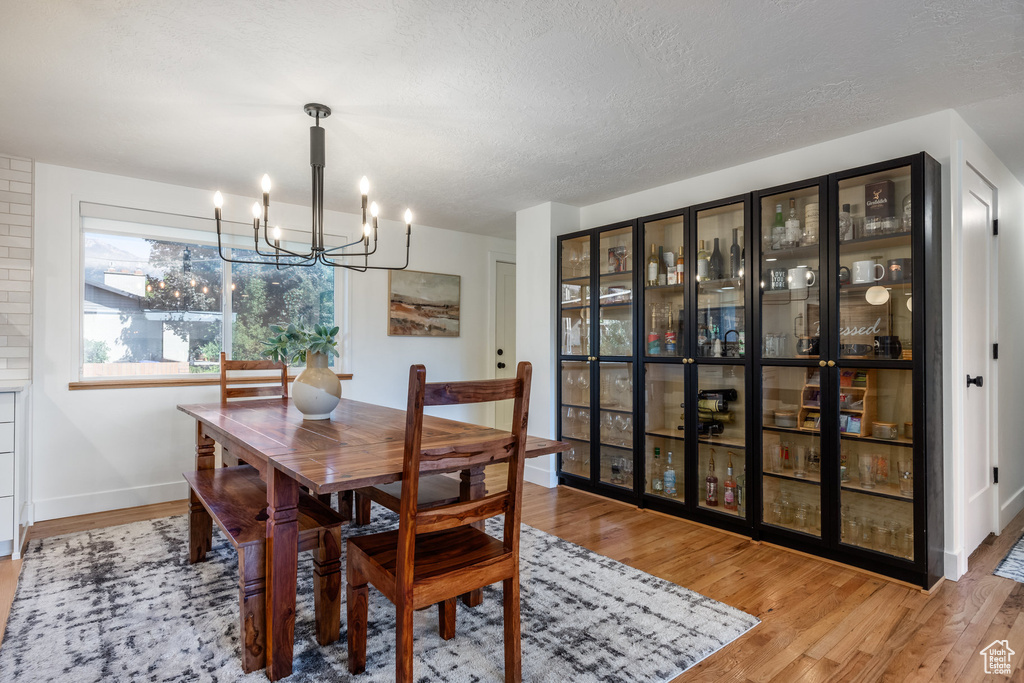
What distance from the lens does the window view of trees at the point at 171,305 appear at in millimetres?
3516

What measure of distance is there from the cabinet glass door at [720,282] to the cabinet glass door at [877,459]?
652mm

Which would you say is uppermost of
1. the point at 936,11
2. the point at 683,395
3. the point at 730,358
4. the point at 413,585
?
the point at 936,11

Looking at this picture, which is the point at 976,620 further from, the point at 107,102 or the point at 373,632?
the point at 107,102

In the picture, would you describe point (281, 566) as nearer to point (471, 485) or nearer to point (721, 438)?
point (471, 485)

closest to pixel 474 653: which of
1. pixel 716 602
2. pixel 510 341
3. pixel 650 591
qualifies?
pixel 650 591

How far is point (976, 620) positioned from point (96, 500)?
15.9ft

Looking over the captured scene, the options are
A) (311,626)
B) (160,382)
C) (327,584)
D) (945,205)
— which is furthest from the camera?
(160,382)

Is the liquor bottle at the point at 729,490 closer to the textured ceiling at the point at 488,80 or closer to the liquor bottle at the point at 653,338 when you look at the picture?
the liquor bottle at the point at 653,338

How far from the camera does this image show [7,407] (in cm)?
259

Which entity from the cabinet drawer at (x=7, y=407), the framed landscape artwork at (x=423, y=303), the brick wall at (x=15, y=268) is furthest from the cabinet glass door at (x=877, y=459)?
the brick wall at (x=15, y=268)

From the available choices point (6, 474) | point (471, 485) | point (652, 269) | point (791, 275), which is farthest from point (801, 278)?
point (6, 474)

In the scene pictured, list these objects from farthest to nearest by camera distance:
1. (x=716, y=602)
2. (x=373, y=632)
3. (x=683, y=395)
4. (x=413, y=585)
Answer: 1. (x=683, y=395)
2. (x=716, y=602)
3. (x=373, y=632)
4. (x=413, y=585)

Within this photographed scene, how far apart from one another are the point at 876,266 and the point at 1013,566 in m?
1.67

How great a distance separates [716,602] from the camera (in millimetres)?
2221
